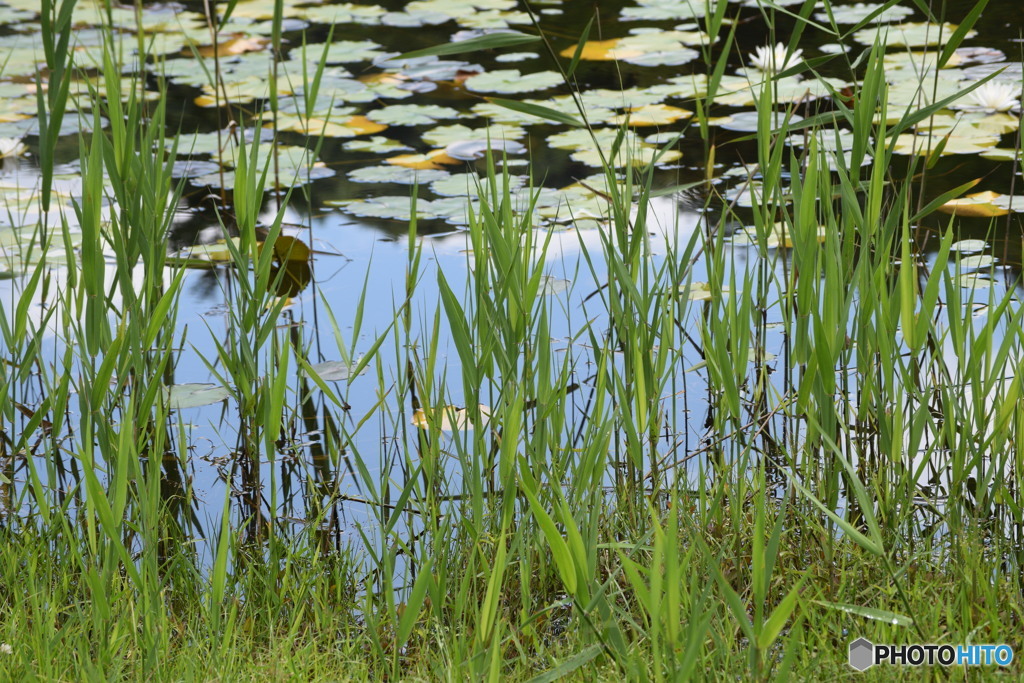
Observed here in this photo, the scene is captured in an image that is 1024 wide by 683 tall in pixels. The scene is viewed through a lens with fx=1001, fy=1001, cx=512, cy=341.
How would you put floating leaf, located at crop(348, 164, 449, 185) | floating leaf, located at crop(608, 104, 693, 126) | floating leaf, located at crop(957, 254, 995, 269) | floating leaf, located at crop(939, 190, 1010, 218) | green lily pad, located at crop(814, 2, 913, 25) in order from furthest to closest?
green lily pad, located at crop(814, 2, 913, 25) < floating leaf, located at crop(608, 104, 693, 126) < floating leaf, located at crop(348, 164, 449, 185) < floating leaf, located at crop(939, 190, 1010, 218) < floating leaf, located at crop(957, 254, 995, 269)

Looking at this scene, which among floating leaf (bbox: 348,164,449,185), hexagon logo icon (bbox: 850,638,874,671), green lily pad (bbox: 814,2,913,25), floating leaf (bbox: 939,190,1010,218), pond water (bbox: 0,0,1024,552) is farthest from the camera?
green lily pad (bbox: 814,2,913,25)

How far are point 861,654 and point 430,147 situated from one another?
7.42ft

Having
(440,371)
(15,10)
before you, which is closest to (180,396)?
(440,371)

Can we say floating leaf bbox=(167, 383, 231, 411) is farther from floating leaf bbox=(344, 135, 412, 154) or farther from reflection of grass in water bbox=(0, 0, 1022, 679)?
floating leaf bbox=(344, 135, 412, 154)

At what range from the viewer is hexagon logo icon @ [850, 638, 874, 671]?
1.03 meters

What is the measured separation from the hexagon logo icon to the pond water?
0.53 m

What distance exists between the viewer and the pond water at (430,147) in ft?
5.74

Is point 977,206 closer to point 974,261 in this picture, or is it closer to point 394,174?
point 974,261

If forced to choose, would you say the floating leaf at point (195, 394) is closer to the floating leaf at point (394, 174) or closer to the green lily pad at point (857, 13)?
the floating leaf at point (394, 174)

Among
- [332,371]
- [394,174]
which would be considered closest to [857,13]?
[394,174]

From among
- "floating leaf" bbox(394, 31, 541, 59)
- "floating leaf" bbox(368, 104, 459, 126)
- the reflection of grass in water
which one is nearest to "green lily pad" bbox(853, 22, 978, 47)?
"floating leaf" bbox(368, 104, 459, 126)

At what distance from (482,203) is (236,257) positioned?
35 centimetres

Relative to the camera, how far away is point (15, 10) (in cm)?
480

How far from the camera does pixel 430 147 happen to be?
3020 mm
